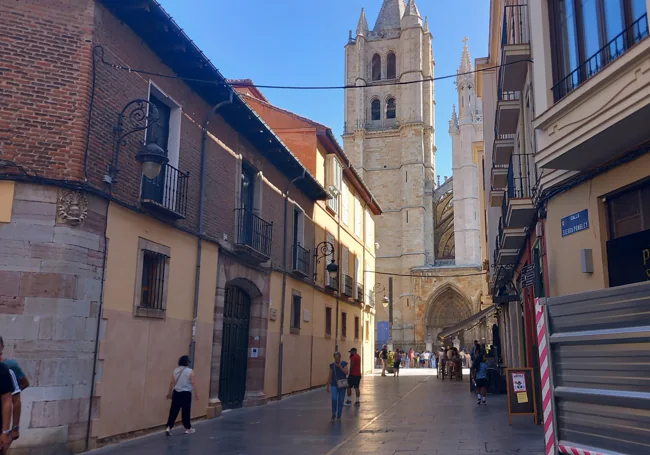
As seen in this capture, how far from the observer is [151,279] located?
1092cm

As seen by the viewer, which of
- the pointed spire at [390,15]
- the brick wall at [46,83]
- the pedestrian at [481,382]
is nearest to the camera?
the brick wall at [46,83]

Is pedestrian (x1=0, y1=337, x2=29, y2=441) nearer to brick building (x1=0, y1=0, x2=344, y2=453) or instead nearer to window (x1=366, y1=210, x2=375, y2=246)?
brick building (x1=0, y1=0, x2=344, y2=453)

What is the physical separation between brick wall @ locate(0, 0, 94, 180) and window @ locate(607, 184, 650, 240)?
7.52 metres

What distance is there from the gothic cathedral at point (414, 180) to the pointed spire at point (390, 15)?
0.71 meters

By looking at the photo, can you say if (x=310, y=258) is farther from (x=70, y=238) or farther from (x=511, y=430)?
(x=70, y=238)

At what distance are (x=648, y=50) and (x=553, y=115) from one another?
204 centimetres

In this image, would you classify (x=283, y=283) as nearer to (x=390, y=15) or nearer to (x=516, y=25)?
(x=516, y=25)

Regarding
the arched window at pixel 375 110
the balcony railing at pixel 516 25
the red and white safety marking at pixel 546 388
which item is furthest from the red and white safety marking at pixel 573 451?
the arched window at pixel 375 110

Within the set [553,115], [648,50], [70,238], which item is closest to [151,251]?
[70,238]

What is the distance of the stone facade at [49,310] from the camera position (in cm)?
809

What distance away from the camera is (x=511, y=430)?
1082cm

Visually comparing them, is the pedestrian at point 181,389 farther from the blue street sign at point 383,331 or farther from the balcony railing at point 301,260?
the blue street sign at point 383,331

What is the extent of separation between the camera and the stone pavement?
9.00m

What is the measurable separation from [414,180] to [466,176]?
14.5 feet
